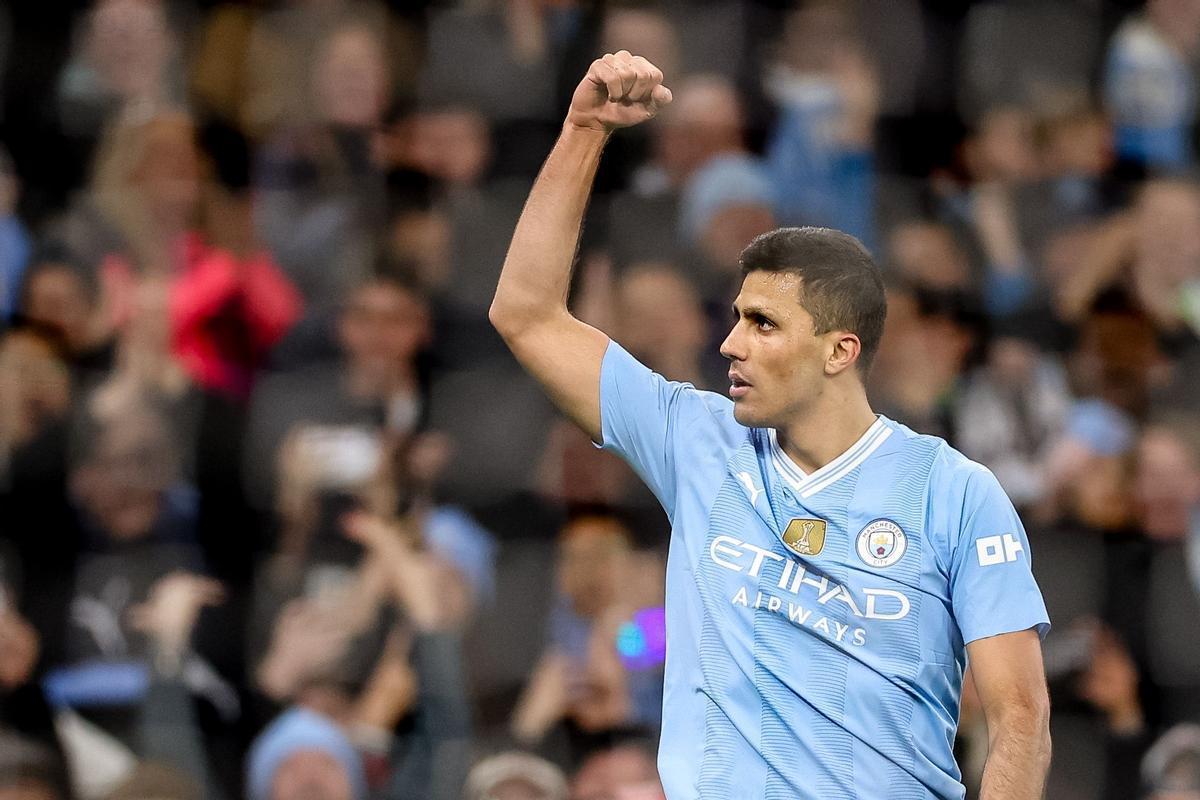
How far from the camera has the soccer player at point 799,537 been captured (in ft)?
7.84

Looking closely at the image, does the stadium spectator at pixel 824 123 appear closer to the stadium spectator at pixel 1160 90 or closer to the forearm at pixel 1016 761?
the stadium spectator at pixel 1160 90

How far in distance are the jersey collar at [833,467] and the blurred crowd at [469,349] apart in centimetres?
168

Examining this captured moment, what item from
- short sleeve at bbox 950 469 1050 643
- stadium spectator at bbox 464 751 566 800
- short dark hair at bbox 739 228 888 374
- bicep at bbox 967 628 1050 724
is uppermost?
short dark hair at bbox 739 228 888 374

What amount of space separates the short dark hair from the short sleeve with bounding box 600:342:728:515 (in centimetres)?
23

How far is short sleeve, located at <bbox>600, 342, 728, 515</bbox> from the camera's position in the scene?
2664mm

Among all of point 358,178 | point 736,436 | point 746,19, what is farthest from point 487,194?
point 736,436

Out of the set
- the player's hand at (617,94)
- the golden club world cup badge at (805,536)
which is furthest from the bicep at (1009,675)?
the player's hand at (617,94)

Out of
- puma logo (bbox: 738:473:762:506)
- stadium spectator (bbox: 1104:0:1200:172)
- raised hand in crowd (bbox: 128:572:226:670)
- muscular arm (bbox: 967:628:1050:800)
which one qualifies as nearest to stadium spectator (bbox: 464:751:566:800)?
raised hand in crowd (bbox: 128:572:226:670)

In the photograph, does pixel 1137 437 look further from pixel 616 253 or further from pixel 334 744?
pixel 334 744

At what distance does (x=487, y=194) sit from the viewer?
523cm

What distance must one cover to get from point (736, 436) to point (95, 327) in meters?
2.80

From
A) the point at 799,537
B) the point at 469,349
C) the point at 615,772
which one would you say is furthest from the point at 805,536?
the point at 469,349

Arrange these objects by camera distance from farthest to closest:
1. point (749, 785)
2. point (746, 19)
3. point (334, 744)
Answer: point (746, 19)
point (334, 744)
point (749, 785)

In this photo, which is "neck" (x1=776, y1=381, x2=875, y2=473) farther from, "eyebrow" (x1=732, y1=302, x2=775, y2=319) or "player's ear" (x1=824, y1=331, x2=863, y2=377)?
"eyebrow" (x1=732, y1=302, x2=775, y2=319)
